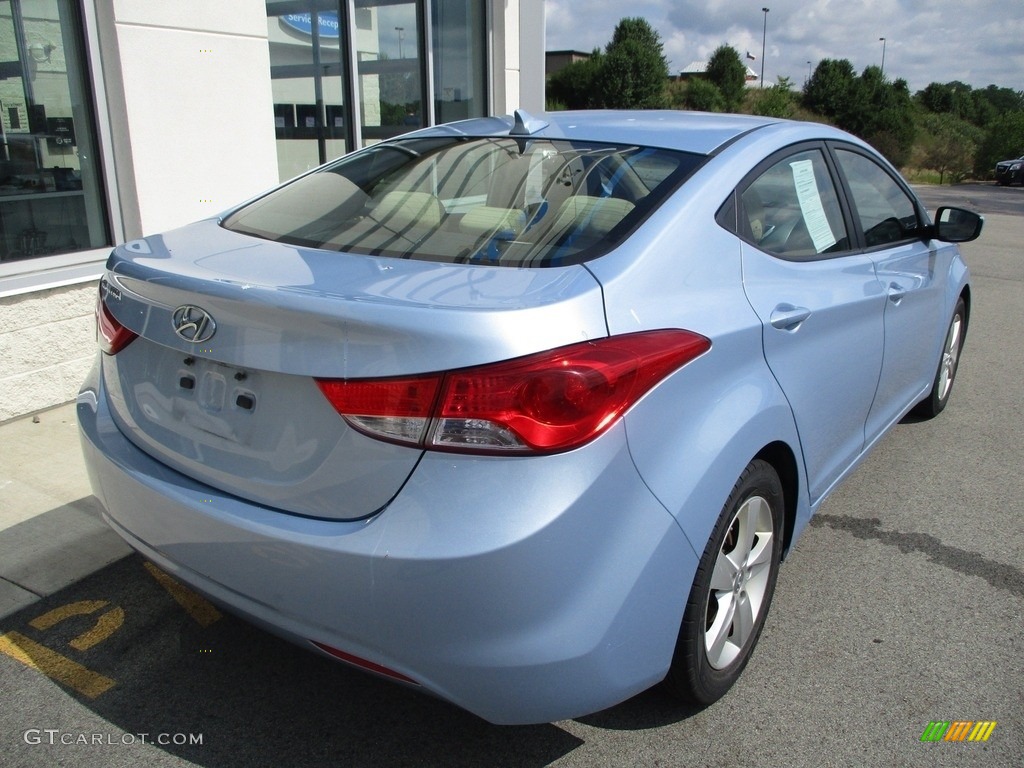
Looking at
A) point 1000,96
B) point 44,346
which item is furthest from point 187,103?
point 1000,96

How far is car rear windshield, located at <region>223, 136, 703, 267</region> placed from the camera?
238cm

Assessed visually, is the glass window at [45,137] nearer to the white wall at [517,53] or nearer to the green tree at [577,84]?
the white wall at [517,53]

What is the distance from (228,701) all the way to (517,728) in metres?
0.83

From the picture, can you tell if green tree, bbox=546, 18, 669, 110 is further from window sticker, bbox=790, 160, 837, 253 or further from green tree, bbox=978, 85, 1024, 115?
green tree, bbox=978, 85, 1024, 115

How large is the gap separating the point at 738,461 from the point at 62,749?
1.93 m

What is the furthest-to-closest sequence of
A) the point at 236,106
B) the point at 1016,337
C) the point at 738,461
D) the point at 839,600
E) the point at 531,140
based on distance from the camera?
the point at 1016,337, the point at 236,106, the point at 839,600, the point at 531,140, the point at 738,461

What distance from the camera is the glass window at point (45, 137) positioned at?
4773mm

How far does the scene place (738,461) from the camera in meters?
2.27

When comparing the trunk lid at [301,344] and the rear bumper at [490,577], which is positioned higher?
the trunk lid at [301,344]

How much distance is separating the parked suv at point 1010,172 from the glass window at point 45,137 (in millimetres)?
38291

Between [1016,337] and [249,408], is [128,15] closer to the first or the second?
[249,408]

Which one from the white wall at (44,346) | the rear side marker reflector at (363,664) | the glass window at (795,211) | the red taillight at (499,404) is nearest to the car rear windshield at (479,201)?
the glass window at (795,211)

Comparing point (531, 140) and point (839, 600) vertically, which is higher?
point (531, 140)

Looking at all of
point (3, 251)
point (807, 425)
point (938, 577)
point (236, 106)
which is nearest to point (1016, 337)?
point (938, 577)
